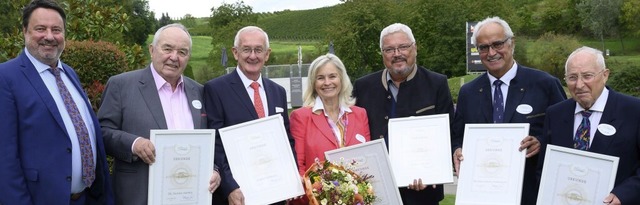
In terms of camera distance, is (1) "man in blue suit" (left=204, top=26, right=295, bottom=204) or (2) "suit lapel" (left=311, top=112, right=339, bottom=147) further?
(2) "suit lapel" (left=311, top=112, right=339, bottom=147)

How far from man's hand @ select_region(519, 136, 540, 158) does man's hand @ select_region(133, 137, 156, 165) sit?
2.95 m

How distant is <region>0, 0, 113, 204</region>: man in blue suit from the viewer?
14.4 ft

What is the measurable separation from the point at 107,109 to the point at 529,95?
3554 mm

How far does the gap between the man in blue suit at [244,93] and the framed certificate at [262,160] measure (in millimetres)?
177

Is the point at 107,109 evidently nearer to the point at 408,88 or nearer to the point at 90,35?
the point at 408,88

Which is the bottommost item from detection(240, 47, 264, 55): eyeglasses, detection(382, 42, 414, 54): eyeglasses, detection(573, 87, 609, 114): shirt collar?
detection(573, 87, 609, 114): shirt collar

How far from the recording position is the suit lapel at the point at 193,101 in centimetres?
520

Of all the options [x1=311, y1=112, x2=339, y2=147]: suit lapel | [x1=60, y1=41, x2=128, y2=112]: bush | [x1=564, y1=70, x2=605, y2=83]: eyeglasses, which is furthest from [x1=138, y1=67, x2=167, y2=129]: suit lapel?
[x1=60, y1=41, x2=128, y2=112]: bush

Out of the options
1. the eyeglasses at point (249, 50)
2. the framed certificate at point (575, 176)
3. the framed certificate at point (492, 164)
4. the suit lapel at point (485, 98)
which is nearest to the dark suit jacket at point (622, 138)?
the framed certificate at point (575, 176)

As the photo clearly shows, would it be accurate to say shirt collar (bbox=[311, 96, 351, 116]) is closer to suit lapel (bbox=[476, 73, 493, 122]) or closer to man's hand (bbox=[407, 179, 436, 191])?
man's hand (bbox=[407, 179, 436, 191])

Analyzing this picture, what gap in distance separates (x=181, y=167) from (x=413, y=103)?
7.41ft

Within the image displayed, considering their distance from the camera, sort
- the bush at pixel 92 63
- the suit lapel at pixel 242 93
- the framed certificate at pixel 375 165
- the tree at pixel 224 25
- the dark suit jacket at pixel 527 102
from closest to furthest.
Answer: the framed certificate at pixel 375 165, the suit lapel at pixel 242 93, the dark suit jacket at pixel 527 102, the bush at pixel 92 63, the tree at pixel 224 25

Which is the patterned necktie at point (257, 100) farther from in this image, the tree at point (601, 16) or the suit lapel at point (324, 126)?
the tree at point (601, 16)

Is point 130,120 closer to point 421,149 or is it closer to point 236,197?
point 236,197
